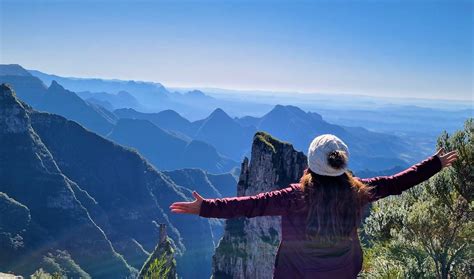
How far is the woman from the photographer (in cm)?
471

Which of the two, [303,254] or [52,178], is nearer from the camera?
[303,254]

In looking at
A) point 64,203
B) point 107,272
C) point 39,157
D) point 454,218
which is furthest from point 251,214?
point 39,157

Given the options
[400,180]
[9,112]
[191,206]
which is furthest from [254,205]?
[9,112]

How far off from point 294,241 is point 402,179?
190 cm

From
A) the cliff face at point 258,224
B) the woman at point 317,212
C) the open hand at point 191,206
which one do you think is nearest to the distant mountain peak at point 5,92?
the cliff face at point 258,224

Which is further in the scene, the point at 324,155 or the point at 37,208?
the point at 37,208

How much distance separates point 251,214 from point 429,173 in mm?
2902

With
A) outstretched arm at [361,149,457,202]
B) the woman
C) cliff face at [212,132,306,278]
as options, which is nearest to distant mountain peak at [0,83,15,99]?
cliff face at [212,132,306,278]

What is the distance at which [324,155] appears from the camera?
15.8 feet

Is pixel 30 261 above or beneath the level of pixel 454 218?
beneath

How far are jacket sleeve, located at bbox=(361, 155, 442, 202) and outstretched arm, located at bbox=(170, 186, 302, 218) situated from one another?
1.09 meters

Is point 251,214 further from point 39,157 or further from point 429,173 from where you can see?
point 39,157

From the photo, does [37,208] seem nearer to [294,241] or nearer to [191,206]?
[191,206]

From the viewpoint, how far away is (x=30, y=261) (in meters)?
122
